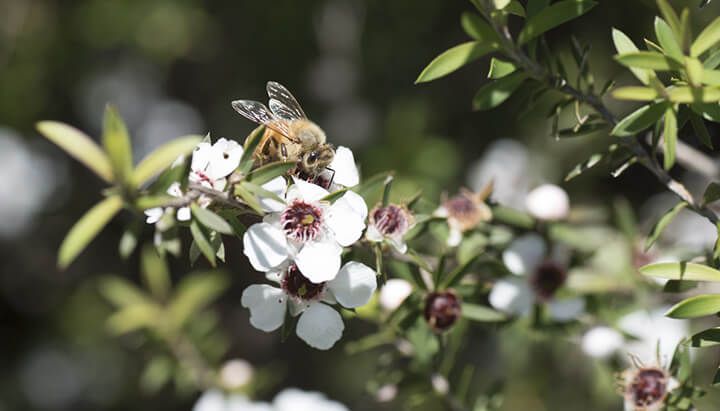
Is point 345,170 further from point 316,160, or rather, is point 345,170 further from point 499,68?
point 499,68

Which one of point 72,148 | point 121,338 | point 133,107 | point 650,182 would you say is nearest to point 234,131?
point 133,107

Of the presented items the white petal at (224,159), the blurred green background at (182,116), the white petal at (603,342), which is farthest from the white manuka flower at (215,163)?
the blurred green background at (182,116)

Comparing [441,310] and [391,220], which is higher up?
[391,220]

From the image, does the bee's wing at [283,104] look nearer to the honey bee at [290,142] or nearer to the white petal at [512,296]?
A: the honey bee at [290,142]

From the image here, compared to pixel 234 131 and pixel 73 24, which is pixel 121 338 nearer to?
pixel 234 131

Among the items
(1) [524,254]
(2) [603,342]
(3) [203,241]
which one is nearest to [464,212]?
(1) [524,254]

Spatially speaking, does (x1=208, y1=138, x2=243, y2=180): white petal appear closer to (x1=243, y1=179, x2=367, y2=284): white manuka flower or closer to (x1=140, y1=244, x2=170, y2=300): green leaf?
(x1=243, y1=179, x2=367, y2=284): white manuka flower

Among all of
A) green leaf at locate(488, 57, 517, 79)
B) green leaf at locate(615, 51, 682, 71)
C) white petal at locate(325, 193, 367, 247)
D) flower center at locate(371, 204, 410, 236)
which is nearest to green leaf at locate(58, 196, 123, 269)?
white petal at locate(325, 193, 367, 247)
